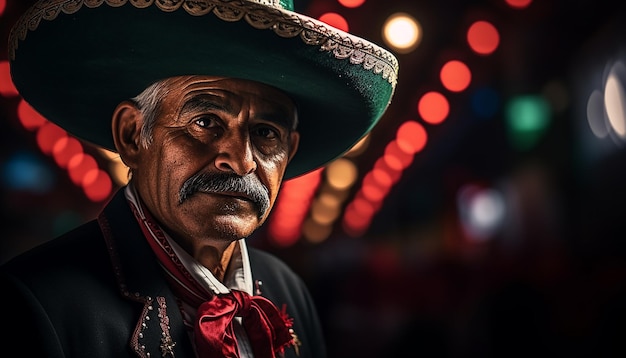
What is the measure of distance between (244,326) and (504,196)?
11.0 m

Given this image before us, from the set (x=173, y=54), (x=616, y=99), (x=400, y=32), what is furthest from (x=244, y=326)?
Result: (x=616, y=99)

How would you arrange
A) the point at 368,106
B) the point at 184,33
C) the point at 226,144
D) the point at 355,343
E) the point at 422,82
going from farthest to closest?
the point at 422,82 → the point at 355,343 → the point at 368,106 → the point at 226,144 → the point at 184,33

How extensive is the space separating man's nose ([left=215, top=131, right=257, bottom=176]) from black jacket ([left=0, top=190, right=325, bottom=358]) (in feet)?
1.29

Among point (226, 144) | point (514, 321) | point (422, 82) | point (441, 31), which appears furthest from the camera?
point (422, 82)

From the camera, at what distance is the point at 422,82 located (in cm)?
733

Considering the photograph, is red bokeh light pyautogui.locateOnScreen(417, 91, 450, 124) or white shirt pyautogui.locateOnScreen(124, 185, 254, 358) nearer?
white shirt pyautogui.locateOnScreen(124, 185, 254, 358)

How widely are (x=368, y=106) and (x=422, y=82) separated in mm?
5227

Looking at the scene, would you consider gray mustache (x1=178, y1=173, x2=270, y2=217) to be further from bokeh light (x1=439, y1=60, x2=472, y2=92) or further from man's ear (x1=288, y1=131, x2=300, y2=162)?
bokeh light (x1=439, y1=60, x2=472, y2=92)

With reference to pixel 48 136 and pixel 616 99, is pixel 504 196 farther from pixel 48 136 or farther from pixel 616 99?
pixel 48 136

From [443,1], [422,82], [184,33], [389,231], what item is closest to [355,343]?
[422,82]

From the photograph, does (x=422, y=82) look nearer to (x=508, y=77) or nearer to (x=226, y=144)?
(x=508, y=77)

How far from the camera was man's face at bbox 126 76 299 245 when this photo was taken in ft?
6.41

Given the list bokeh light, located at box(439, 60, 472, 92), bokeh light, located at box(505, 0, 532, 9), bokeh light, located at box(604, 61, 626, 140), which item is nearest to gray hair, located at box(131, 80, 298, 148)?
bokeh light, located at box(505, 0, 532, 9)

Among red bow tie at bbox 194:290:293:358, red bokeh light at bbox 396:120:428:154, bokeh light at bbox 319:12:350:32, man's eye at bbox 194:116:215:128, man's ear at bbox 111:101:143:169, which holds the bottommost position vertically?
red bow tie at bbox 194:290:293:358
